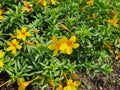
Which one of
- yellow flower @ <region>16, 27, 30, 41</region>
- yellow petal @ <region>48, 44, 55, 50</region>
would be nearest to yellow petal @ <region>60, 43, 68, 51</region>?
yellow petal @ <region>48, 44, 55, 50</region>

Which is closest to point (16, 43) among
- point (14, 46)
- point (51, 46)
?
point (14, 46)

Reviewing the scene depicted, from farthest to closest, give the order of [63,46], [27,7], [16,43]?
[27,7], [16,43], [63,46]

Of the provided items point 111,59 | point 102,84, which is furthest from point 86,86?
point 111,59

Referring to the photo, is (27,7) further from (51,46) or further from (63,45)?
(63,45)

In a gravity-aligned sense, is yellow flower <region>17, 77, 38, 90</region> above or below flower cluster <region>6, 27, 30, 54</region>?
below

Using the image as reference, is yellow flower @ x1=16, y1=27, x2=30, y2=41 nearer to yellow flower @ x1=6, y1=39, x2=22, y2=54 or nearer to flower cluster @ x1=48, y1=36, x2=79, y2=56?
yellow flower @ x1=6, y1=39, x2=22, y2=54

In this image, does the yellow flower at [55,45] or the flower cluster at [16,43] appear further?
the flower cluster at [16,43]

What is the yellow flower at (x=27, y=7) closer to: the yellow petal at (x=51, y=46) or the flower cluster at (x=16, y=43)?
the flower cluster at (x=16, y=43)

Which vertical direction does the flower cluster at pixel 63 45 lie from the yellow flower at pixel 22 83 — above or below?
above

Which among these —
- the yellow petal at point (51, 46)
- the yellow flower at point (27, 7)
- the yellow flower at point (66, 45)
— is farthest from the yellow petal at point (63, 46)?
the yellow flower at point (27, 7)
